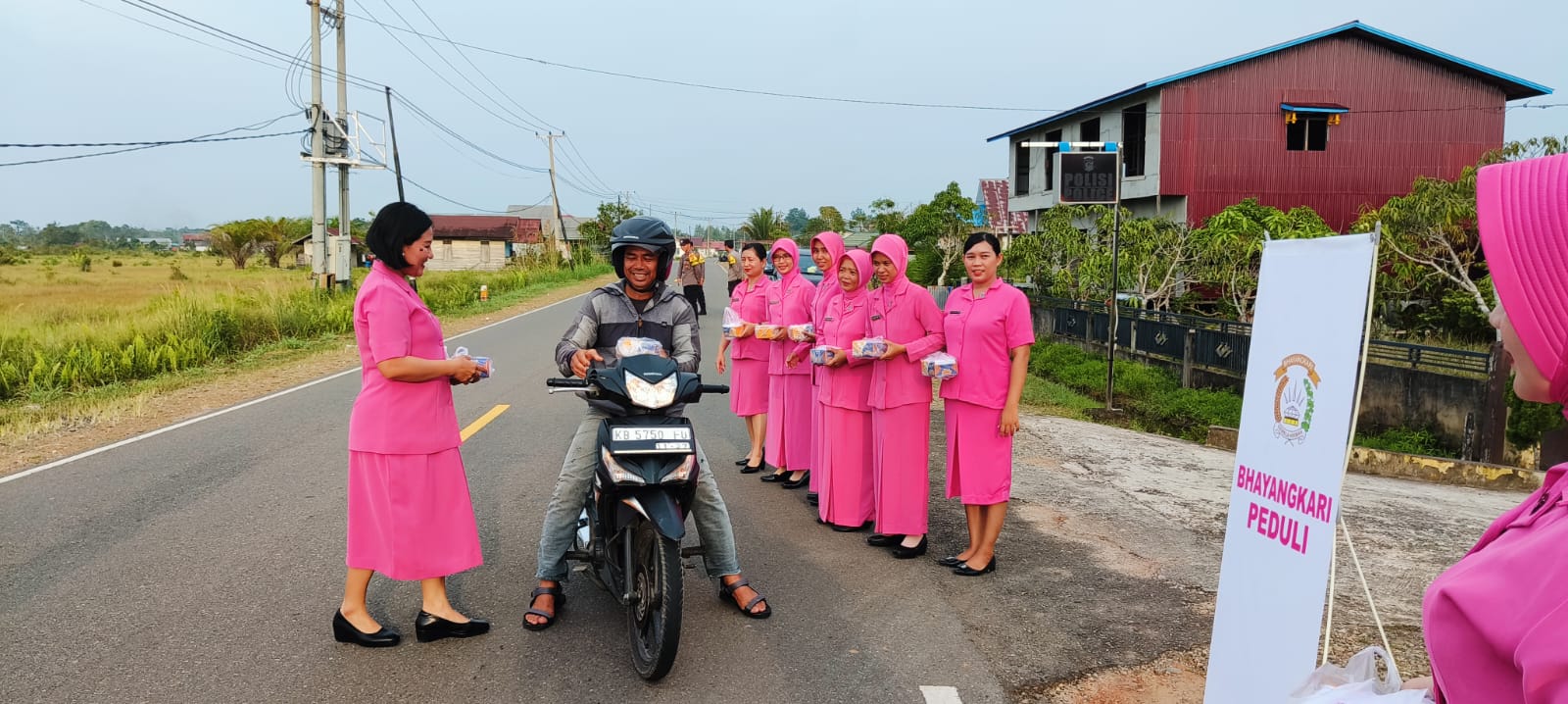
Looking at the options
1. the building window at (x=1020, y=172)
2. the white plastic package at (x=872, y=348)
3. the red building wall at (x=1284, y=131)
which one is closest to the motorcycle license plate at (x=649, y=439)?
the white plastic package at (x=872, y=348)

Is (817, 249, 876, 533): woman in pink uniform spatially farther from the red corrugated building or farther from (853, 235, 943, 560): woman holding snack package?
the red corrugated building

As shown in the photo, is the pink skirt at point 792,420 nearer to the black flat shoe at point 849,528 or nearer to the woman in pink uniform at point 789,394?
the woman in pink uniform at point 789,394

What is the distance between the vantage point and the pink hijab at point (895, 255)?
5.96 meters

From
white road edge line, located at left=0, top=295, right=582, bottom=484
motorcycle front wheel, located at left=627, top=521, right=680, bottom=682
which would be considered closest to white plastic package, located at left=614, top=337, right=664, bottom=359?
motorcycle front wheel, located at left=627, top=521, right=680, bottom=682

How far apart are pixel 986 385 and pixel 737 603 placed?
177cm

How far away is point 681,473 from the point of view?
13.4 ft

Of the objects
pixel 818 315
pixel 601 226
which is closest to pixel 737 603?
pixel 818 315

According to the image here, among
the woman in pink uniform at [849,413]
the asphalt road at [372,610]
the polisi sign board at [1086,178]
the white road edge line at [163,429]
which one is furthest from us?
the polisi sign board at [1086,178]

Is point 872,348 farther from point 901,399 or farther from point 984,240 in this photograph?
point 984,240

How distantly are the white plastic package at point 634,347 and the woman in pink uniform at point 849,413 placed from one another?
2.01 metres

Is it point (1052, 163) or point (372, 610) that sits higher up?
point (1052, 163)

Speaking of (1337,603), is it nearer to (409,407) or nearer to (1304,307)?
(1304,307)

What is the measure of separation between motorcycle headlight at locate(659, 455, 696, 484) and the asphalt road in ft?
2.62

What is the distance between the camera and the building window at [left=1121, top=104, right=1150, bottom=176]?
89.7ft
